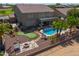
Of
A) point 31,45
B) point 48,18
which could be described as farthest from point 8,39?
point 48,18

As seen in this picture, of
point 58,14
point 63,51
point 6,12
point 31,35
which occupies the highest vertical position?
point 58,14

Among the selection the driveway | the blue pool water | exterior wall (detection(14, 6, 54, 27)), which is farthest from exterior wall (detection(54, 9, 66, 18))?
the driveway

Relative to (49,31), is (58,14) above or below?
above

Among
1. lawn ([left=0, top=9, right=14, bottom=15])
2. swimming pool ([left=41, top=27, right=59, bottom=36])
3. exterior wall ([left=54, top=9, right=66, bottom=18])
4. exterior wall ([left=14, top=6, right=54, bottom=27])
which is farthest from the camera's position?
lawn ([left=0, top=9, right=14, bottom=15])

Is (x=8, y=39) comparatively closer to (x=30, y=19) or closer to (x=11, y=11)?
(x=30, y=19)

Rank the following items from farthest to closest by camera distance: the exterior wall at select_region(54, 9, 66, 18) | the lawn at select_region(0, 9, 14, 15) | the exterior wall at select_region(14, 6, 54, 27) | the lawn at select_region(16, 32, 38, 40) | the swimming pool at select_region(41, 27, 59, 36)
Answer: the lawn at select_region(0, 9, 14, 15)
the exterior wall at select_region(54, 9, 66, 18)
the exterior wall at select_region(14, 6, 54, 27)
the swimming pool at select_region(41, 27, 59, 36)
the lawn at select_region(16, 32, 38, 40)

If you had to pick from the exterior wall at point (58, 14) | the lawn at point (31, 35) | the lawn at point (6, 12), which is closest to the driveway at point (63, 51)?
the lawn at point (31, 35)

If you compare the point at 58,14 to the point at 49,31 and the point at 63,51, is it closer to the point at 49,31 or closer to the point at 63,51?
the point at 49,31

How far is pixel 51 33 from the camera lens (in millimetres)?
21516

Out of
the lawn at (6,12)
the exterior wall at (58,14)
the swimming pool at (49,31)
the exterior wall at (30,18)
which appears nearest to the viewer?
the swimming pool at (49,31)

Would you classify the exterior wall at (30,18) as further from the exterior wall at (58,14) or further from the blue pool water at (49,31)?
the exterior wall at (58,14)

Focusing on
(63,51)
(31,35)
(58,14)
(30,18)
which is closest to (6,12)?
(30,18)

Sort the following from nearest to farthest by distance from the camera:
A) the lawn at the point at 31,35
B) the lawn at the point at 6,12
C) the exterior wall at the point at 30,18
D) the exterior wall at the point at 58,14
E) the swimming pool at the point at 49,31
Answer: the lawn at the point at 31,35
the swimming pool at the point at 49,31
the exterior wall at the point at 30,18
the exterior wall at the point at 58,14
the lawn at the point at 6,12

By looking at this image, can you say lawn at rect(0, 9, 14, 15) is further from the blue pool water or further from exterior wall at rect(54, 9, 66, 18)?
the blue pool water
